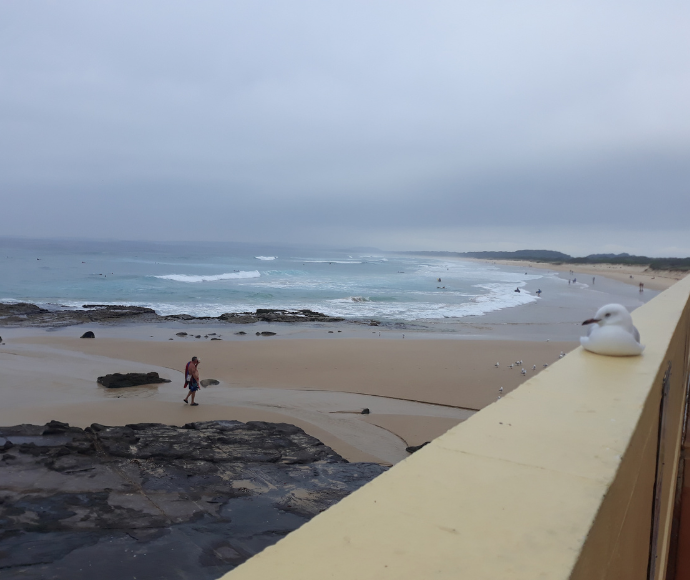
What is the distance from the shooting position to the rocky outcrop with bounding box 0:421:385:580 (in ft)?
13.0

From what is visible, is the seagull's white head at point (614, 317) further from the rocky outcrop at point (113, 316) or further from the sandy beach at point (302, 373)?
the rocky outcrop at point (113, 316)

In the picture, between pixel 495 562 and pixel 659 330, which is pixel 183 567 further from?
pixel 659 330

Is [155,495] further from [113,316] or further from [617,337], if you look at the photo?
[113,316]

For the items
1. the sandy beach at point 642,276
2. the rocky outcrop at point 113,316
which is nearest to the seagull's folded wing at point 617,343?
the rocky outcrop at point 113,316

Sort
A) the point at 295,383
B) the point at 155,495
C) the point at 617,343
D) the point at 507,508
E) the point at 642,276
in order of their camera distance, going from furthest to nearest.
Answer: the point at 642,276, the point at 295,383, the point at 155,495, the point at 617,343, the point at 507,508

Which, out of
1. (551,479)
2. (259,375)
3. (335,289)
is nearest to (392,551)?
(551,479)

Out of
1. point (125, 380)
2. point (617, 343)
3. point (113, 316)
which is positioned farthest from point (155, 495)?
point (113, 316)

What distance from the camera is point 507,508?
1.09m

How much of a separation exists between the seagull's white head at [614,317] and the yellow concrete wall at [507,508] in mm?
882

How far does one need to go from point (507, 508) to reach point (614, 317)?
1970 millimetres

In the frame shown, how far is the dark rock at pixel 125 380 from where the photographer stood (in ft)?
35.8

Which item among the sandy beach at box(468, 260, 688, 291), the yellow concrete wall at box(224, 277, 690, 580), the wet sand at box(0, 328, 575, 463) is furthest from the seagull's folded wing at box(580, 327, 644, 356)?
the sandy beach at box(468, 260, 688, 291)

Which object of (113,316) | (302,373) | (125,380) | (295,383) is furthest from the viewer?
(113,316)

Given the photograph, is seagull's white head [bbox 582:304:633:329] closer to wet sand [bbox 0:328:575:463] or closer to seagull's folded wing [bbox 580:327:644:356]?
seagull's folded wing [bbox 580:327:644:356]
